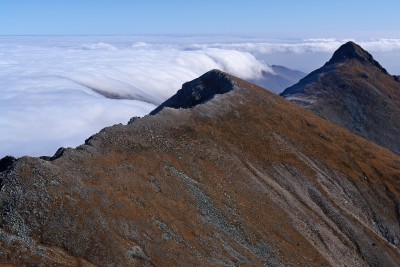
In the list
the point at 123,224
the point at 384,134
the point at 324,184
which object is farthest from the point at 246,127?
the point at 384,134

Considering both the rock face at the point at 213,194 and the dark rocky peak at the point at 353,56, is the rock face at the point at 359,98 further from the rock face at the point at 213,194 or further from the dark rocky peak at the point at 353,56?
the rock face at the point at 213,194

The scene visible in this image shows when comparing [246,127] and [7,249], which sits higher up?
[246,127]

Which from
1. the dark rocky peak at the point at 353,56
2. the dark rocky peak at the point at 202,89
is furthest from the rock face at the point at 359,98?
the dark rocky peak at the point at 202,89

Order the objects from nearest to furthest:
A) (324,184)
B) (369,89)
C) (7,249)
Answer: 1. (7,249)
2. (324,184)
3. (369,89)

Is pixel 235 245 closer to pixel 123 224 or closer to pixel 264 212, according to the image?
pixel 264 212

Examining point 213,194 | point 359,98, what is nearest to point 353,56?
point 359,98

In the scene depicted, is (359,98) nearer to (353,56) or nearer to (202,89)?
(353,56)
